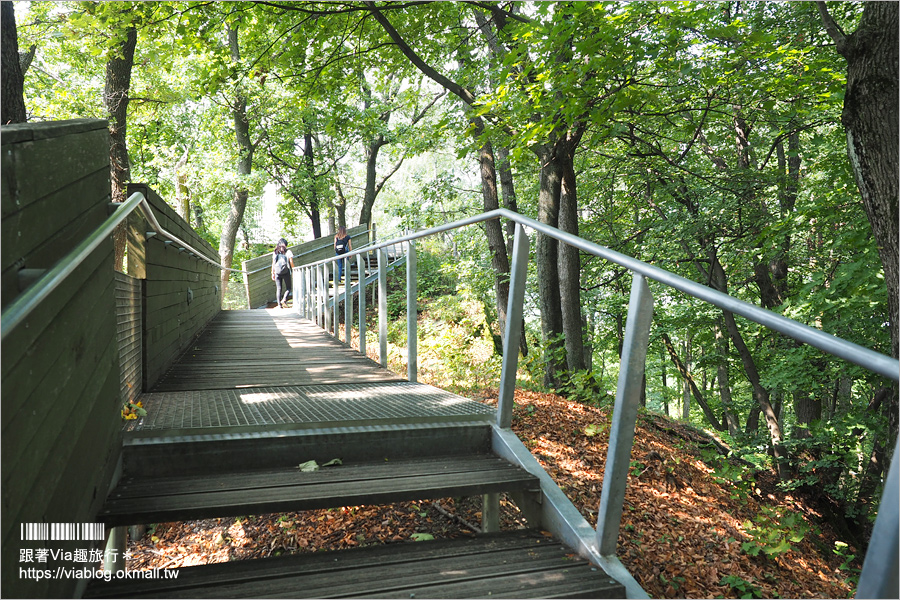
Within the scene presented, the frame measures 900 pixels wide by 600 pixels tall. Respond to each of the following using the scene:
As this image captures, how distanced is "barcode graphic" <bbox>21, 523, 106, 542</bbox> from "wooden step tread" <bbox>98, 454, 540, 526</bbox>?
0.05 metres

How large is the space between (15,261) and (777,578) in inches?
168

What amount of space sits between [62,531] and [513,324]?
186cm

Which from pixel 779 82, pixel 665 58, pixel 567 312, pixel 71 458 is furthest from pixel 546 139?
pixel 71 458

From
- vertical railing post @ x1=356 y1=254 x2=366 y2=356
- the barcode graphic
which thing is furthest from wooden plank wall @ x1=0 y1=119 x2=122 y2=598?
vertical railing post @ x1=356 y1=254 x2=366 y2=356

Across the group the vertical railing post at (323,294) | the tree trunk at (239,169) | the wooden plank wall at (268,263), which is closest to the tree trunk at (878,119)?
the vertical railing post at (323,294)

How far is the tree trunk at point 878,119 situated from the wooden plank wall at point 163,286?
4.73m

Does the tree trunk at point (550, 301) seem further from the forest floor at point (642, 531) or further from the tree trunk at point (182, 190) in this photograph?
Answer: the tree trunk at point (182, 190)

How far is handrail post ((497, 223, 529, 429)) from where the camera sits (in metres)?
2.66

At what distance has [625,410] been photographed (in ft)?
6.20

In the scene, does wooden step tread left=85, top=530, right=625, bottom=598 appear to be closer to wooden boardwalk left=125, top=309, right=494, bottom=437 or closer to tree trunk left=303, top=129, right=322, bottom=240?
wooden boardwalk left=125, top=309, right=494, bottom=437

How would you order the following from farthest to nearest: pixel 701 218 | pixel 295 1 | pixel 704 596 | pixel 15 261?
pixel 701 218
pixel 295 1
pixel 704 596
pixel 15 261

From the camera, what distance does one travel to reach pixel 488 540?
217cm

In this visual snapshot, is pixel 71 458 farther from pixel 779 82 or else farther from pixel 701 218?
pixel 701 218

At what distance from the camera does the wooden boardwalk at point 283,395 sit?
268cm
